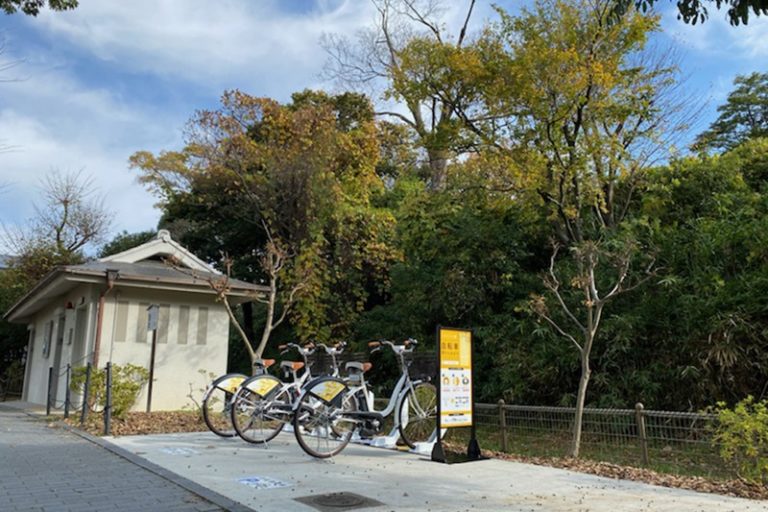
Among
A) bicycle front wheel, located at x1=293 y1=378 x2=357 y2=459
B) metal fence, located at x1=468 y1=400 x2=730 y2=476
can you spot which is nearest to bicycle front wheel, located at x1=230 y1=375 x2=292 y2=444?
bicycle front wheel, located at x1=293 y1=378 x2=357 y2=459

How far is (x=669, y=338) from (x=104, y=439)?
8.37m

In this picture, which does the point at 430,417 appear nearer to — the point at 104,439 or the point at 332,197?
the point at 104,439

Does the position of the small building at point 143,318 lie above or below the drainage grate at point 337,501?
above

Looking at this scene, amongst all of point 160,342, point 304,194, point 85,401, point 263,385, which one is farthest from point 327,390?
point 304,194

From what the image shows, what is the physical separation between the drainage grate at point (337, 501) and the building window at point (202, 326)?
8957 millimetres

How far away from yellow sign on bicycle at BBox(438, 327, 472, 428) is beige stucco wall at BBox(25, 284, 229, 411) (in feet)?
25.3

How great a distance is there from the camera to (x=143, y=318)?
1236cm

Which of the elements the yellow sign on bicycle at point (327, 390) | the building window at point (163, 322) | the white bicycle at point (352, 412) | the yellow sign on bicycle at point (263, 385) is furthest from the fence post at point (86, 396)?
the yellow sign on bicycle at point (327, 390)

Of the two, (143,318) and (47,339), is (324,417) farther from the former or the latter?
(47,339)

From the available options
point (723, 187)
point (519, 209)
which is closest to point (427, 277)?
point (519, 209)

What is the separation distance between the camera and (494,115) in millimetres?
10602

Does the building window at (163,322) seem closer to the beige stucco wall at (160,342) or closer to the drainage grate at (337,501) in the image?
the beige stucco wall at (160,342)

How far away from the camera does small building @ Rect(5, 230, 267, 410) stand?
11805mm

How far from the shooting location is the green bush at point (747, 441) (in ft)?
17.5
